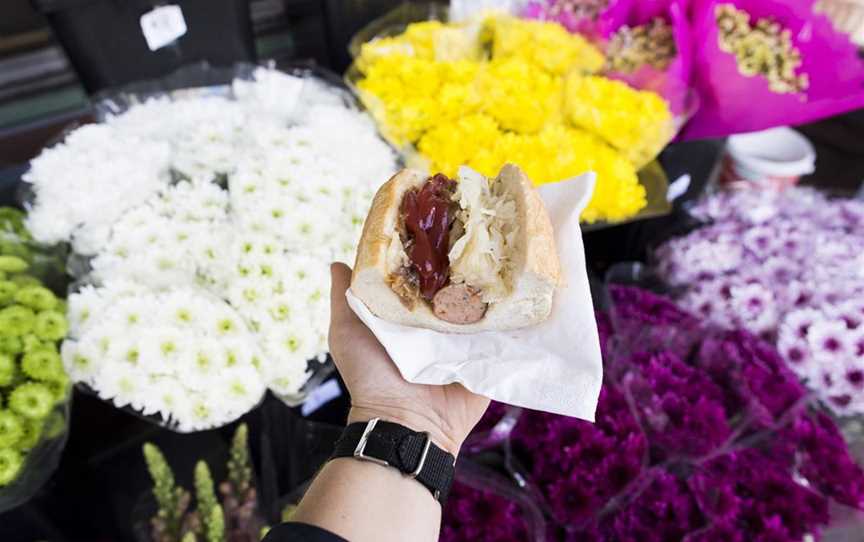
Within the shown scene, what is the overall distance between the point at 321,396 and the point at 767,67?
193cm

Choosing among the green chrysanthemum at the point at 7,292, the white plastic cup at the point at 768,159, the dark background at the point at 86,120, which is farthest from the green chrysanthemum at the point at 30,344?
the white plastic cup at the point at 768,159

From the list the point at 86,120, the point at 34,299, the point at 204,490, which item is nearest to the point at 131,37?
the point at 86,120

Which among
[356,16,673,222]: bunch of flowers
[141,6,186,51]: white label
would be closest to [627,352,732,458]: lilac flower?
[356,16,673,222]: bunch of flowers

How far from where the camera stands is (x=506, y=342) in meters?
1.19

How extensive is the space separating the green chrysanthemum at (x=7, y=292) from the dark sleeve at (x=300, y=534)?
93 cm

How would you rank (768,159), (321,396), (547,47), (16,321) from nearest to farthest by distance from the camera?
(16,321), (321,396), (547,47), (768,159)

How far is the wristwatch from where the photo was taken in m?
1.04

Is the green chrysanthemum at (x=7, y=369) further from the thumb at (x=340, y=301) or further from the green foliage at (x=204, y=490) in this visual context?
the thumb at (x=340, y=301)

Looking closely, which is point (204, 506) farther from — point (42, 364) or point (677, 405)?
point (677, 405)

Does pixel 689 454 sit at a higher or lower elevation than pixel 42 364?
lower

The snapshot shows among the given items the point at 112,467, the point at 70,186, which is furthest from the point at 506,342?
the point at 112,467

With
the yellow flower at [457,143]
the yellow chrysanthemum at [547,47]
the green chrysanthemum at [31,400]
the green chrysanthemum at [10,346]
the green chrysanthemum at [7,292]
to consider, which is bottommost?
the green chrysanthemum at [31,400]

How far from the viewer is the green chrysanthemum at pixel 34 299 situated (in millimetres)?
1309

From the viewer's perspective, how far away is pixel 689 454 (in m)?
1.33
